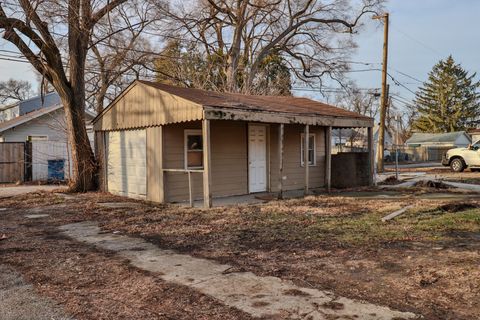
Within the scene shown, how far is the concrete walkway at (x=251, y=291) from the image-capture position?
3.70 m

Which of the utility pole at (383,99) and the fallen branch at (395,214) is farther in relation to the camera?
the utility pole at (383,99)

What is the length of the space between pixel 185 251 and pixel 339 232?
2580mm

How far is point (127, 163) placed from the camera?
42.7ft

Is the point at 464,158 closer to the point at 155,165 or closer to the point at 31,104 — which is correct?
the point at 155,165

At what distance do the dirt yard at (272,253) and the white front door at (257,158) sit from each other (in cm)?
268

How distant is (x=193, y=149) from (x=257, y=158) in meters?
2.32

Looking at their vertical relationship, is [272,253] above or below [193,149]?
below

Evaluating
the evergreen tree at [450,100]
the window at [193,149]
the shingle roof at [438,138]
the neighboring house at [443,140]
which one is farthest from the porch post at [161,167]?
the evergreen tree at [450,100]

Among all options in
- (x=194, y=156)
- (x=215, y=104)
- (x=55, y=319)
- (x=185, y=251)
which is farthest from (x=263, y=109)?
(x=55, y=319)

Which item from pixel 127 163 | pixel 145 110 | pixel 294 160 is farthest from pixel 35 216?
pixel 294 160

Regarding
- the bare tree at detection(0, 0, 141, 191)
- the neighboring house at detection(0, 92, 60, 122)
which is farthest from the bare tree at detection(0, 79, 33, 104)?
the bare tree at detection(0, 0, 141, 191)

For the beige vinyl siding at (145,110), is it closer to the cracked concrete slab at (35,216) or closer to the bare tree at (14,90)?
the cracked concrete slab at (35,216)

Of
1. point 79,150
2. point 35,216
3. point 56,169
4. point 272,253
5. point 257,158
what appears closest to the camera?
point 272,253

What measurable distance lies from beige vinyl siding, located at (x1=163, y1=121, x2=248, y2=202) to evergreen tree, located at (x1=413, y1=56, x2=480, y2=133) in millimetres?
52061
